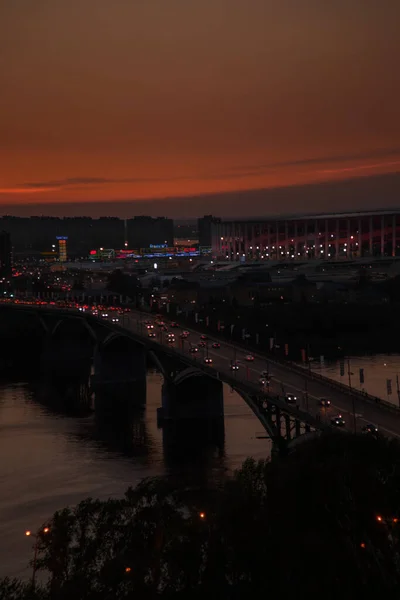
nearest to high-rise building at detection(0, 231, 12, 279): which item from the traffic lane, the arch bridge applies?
the arch bridge

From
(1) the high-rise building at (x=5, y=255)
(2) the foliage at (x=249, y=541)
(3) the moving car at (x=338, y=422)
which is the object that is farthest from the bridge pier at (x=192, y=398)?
(1) the high-rise building at (x=5, y=255)

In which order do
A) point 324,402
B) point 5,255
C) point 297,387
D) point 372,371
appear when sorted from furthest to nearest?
point 5,255, point 372,371, point 297,387, point 324,402

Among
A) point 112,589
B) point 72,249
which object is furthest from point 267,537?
point 72,249

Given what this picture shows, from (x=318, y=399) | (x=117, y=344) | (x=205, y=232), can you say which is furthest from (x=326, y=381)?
(x=205, y=232)

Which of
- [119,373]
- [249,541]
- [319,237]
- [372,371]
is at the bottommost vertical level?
[119,373]

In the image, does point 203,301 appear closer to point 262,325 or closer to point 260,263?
point 262,325

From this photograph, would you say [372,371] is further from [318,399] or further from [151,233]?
[151,233]

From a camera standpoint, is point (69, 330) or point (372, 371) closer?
point (372, 371)
